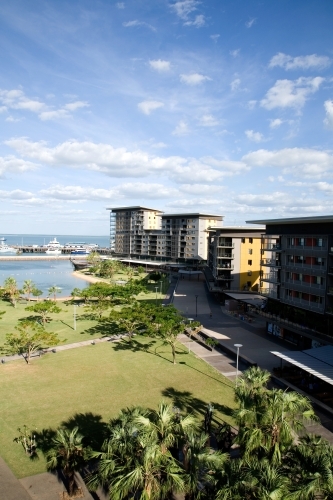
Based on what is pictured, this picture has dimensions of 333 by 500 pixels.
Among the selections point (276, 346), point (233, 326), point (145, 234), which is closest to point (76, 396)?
point (276, 346)

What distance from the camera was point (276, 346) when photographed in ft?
142

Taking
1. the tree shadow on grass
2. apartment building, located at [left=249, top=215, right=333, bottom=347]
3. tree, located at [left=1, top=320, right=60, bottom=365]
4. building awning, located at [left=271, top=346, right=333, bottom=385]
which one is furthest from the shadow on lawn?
apartment building, located at [left=249, top=215, right=333, bottom=347]

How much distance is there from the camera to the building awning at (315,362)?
26.7m

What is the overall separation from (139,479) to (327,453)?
7361 millimetres

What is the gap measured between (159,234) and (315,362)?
11506 cm

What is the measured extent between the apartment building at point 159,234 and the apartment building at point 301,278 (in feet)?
214

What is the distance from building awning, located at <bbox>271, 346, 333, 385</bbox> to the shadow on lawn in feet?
21.9

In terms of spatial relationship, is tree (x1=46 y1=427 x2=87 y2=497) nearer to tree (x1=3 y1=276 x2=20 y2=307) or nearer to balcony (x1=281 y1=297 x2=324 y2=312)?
balcony (x1=281 y1=297 x2=324 y2=312)

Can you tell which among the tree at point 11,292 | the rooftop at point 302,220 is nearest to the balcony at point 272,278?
the rooftop at point 302,220

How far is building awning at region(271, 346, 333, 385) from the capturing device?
87.7 ft

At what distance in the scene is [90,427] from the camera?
23531mm

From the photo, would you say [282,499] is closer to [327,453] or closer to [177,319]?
[327,453]

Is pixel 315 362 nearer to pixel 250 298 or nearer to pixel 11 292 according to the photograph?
pixel 250 298

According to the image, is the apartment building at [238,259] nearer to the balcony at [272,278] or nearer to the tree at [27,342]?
the balcony at [272,278]
